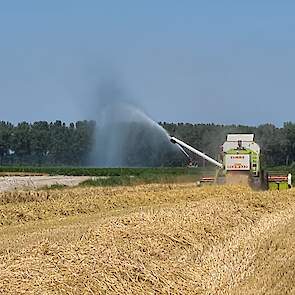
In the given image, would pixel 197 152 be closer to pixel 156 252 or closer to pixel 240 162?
pixel 240 162

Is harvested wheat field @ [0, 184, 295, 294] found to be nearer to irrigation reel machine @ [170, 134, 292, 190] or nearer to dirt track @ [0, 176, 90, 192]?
irrigation reel machine @ [170, 134, 292, 190]

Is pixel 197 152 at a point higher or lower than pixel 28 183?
higher

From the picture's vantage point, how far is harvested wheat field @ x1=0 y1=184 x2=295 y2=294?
29.1ft

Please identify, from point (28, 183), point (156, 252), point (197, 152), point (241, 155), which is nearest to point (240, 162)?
point (241, 155)

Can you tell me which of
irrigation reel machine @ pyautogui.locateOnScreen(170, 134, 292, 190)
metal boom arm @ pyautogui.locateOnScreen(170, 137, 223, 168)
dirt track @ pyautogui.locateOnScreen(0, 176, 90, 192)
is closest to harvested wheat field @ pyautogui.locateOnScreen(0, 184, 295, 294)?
irrigation reel machine @ pyautogui.locateOnScreen(170, 134, 292, 190)

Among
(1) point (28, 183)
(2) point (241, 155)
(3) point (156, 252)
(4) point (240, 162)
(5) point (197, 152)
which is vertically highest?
(5) point (197, 152)

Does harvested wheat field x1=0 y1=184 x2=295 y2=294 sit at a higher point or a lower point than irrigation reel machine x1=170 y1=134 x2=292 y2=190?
lower

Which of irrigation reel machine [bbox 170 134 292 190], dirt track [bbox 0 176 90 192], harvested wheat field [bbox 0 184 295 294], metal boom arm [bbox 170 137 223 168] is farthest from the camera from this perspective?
dirt track [bbox 0 176 90 192]

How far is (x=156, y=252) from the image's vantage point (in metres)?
12.1

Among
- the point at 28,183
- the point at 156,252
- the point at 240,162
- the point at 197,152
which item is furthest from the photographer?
the point at 28,183

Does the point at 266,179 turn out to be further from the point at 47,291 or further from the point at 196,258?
the point at 47,291

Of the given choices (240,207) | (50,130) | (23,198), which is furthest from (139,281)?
(50,130)

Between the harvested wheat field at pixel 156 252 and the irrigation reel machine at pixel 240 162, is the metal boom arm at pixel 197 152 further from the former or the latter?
the harvested wheat field at pixel 156 252

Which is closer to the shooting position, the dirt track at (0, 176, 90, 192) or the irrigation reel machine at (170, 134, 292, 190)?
the irrigation reel machine at (170, 134, 292, 190)
